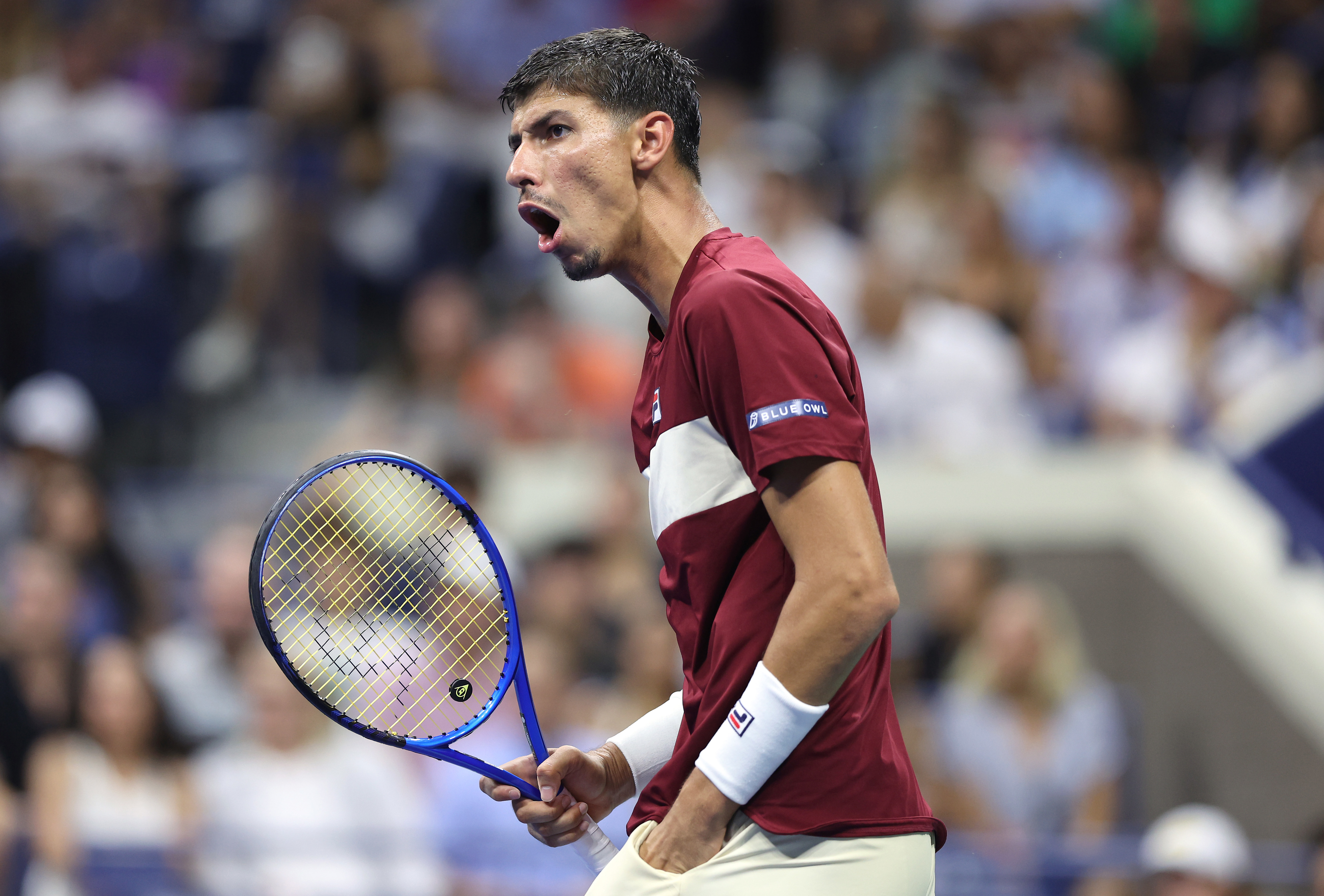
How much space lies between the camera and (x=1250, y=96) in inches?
369

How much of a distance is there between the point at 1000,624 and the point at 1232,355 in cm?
188

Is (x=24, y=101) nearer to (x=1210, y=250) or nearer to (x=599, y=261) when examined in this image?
(x=1210, y=250)

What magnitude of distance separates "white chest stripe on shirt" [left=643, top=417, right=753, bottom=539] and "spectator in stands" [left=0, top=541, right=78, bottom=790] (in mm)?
4976

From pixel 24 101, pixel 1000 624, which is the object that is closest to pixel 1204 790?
pixel 1000 624

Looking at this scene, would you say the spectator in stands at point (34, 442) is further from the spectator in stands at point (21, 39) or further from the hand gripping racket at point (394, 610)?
the spectator in stands at point (21, 39)

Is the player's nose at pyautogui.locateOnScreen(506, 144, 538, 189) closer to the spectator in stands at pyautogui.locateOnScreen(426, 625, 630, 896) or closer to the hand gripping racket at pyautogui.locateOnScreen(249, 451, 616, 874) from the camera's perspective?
the hand gripping racket at pyautogui.locateOnScreen(249, 451, 616, 874)

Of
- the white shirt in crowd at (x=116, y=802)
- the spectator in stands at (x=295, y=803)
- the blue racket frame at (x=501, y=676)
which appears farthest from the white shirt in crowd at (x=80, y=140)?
the blue racket frame at (x=501, y=676)

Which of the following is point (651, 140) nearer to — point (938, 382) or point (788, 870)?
point (788, 870)

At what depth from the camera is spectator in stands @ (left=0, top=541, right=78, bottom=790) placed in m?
6.97

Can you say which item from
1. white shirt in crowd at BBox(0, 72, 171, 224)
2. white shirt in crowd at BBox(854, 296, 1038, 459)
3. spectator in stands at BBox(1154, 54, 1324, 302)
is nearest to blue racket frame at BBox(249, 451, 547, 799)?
white shirt in crowd at BBox(854, 296, 1038, 459)

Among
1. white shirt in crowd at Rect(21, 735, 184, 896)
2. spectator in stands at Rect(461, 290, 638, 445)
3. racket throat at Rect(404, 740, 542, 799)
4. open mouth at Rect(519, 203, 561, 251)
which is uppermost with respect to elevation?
spectator in stands at Rect(461, 290, 638, 445)

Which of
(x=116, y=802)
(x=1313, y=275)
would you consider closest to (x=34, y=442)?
(x=116, y=802)

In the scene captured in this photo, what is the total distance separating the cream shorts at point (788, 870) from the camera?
8.56 ft

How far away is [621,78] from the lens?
112 inches
